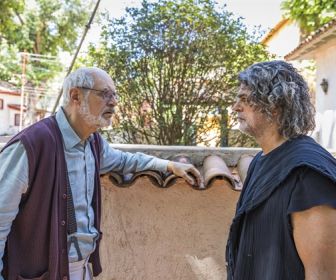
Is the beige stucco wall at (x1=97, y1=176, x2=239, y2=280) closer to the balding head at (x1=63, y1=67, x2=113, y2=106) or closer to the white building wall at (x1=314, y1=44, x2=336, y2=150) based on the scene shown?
the balding head at (x1=63, y1=67, x2=113, y2=106)

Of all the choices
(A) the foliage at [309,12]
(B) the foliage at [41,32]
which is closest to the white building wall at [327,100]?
(A) the foliage at [309,12]

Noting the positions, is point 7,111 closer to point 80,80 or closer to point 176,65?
point 176,65

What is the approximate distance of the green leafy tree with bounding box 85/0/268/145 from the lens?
22.6ft

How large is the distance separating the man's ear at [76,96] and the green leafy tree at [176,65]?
476cm

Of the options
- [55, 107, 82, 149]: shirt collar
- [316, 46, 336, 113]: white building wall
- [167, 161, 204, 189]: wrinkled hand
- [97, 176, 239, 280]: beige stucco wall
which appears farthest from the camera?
[316, 46, 336, 113]: white building wall

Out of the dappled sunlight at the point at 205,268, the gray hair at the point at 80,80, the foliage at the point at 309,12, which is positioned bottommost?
the dappled sunlight at the point at 205,268

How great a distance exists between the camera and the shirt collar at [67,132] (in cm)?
212

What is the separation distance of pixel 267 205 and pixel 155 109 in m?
5.50

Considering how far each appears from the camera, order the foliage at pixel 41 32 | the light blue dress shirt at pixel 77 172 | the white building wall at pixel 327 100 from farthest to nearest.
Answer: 1. the foliage at pixel 41 32
2. the white building wall at pixel 327 100
3. the light blue dress shirt at pixel 77 172

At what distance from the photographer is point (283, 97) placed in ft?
5.30

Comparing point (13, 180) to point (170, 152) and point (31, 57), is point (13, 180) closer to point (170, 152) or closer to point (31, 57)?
point (170, 152)

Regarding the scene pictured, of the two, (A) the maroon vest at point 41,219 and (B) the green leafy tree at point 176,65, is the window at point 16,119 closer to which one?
(B) the green leafy tree at point 176,65

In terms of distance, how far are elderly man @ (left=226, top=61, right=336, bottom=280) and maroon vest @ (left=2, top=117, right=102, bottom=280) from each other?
77cm

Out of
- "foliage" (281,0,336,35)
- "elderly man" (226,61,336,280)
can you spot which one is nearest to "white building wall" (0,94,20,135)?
"foliage" (281,0,336,35)
